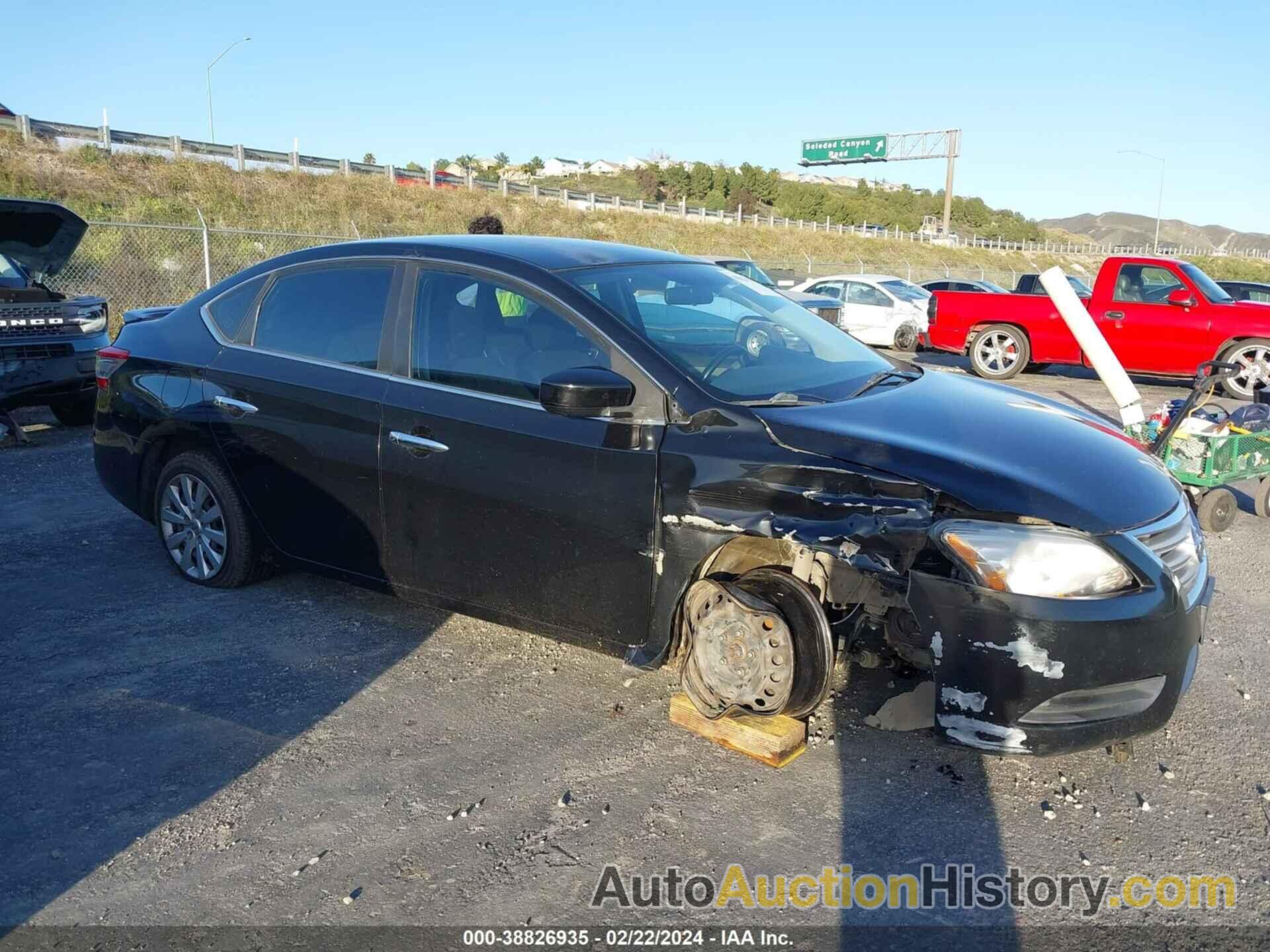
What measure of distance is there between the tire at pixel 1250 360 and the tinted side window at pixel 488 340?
37.7 feet

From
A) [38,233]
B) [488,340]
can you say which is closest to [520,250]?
[488,340]

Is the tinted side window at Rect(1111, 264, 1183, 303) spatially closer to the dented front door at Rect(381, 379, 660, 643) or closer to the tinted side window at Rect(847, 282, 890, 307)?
the tinted side window at Rect(847, 282, 890, 307)

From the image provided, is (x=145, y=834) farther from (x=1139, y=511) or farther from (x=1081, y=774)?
(x=1139, y=511)

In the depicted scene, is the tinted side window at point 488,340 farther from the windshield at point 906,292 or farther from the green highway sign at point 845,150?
the green highway sign at point 845,150

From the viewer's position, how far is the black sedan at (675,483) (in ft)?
10.0

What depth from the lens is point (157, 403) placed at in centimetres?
495

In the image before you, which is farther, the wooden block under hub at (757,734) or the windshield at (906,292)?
the windshield at (906,292)

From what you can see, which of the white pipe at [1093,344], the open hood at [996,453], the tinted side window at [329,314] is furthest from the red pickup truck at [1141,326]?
the tinted side window at [329,314]

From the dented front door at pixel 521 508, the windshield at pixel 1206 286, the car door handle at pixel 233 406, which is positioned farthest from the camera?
the windshield at pixel 1206 286

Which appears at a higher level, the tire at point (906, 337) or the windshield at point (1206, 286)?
the windshield at point (1206, 286)

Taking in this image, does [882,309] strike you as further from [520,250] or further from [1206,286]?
[520,250]

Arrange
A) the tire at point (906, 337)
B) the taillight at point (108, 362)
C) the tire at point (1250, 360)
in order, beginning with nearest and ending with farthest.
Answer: the taillight at point (108, 362), the tire at point (1250, 360), the tire at point (906, 337)

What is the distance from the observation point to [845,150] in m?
65.3

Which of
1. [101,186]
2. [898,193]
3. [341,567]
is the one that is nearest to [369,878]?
[341,567]
